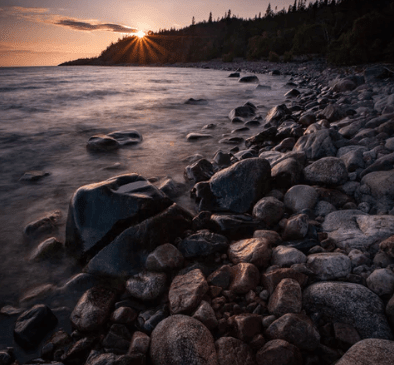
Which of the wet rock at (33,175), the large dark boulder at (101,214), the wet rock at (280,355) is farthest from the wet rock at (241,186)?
the wet rock at (33,175)

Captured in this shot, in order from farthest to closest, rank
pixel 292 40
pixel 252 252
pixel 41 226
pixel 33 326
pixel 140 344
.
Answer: pixel 292 40 < pixel 41 226 < pixel 252 252 < pixel 33 326 < pixel 140 344

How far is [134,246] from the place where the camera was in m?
2.43

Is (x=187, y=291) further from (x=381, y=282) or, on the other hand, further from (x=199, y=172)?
(x=199, y=172)

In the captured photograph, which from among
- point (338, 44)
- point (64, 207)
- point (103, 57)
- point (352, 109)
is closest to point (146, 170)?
point (64, 207)

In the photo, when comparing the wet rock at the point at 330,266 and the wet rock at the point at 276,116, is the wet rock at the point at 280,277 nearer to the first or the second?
the wet rock at the point at 330,266

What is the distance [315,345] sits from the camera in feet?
5.05

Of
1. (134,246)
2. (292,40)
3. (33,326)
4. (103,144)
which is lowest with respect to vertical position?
(33,326)

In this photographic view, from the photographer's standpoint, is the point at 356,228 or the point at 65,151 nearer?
the point at 356,228

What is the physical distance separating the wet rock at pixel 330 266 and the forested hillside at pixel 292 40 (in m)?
16.3

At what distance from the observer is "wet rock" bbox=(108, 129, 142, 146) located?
6.10 metres

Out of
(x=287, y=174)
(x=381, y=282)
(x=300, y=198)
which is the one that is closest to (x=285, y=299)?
(x=381, y=282)

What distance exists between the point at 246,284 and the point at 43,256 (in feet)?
6.68

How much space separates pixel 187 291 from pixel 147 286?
0.37 meters

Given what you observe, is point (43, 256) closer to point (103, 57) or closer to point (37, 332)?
point (37, 332)
